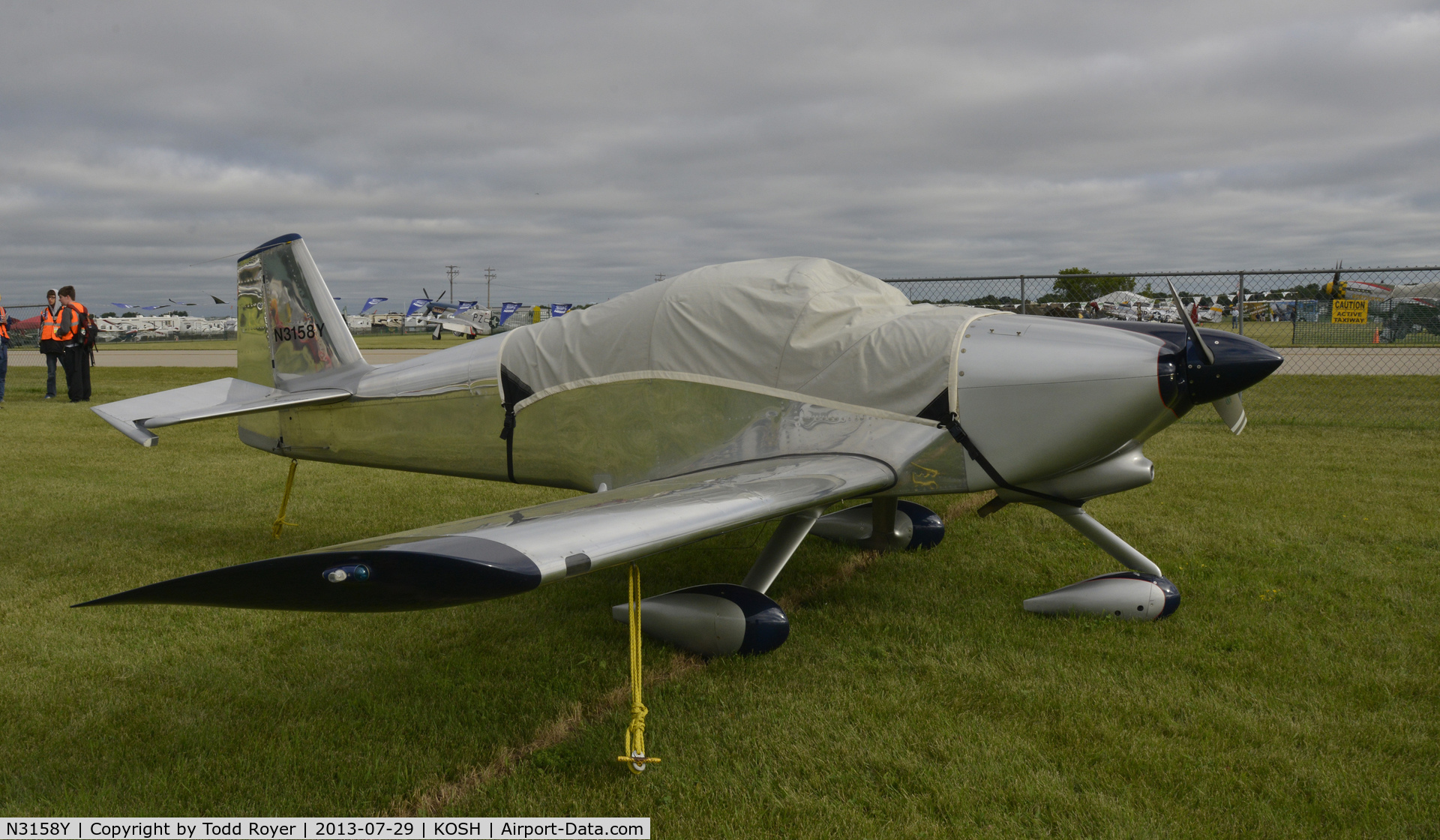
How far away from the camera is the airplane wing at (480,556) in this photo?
2.24m

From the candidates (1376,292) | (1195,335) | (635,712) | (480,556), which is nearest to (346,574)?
(480,556)

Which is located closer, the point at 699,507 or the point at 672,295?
the point at 699,507

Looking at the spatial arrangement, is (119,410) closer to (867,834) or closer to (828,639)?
(828,639)

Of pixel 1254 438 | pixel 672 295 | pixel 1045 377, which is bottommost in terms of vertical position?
pixel 1254 438

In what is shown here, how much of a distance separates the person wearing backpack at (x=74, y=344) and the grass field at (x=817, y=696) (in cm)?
1028

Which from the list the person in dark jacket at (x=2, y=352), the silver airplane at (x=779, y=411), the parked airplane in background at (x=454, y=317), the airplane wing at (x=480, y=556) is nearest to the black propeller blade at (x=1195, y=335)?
the silver airplane at (x=779, y=411)

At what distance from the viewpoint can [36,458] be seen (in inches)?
365

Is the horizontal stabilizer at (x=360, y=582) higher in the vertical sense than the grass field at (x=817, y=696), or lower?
higher

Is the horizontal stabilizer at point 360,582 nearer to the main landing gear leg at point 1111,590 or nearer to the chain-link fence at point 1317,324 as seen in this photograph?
the main landing gear leg at point 1111,590

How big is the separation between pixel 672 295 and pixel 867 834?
3052 millimetres

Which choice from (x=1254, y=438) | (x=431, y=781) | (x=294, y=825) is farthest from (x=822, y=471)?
(x=1254, y=438)

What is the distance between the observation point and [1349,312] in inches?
502

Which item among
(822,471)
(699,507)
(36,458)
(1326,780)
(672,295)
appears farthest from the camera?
(36,458)

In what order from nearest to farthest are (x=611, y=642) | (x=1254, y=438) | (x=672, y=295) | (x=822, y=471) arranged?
(x=822, y=471) → (x=611, y=642) → (x=672, y=295) → (x=1254, y=438)
